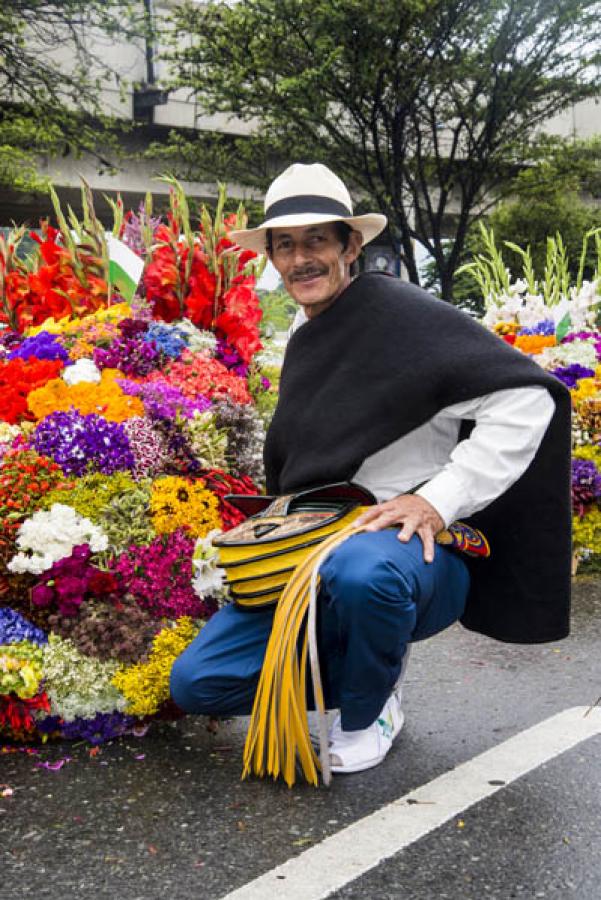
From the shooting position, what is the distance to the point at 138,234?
462 centimetres

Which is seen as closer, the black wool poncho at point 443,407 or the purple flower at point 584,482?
the black wool poncho at point 443,407

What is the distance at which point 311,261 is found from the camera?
332 cm

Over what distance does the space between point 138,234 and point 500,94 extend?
572 inches

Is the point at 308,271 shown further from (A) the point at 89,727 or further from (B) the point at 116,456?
(A) the point at 89,727

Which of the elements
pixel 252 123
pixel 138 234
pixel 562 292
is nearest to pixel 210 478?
pixel 138 234

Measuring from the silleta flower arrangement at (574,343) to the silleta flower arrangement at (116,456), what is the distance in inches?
94.4

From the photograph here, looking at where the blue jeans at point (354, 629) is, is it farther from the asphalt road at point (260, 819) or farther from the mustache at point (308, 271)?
the mustache at point (308, 271)

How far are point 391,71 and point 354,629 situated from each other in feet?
49.5

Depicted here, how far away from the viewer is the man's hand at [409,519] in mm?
2830

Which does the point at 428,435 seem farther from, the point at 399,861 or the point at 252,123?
the point at 252,123

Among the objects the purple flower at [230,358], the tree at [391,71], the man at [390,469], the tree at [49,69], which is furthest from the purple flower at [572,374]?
the tree at [391,71]

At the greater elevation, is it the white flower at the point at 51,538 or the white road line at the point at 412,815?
the white flower at the point at 51,538

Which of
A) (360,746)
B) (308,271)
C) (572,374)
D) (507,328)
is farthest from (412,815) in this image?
(507,328)

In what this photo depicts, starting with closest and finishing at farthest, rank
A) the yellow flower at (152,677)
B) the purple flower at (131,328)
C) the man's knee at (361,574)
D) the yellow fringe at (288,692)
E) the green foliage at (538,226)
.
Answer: the man's knee at (361,574) → the yellow fringe at (288,692) → the yellow flower at (152,677) → the purple flower at (131,328) → the green foliage at (538,226)
